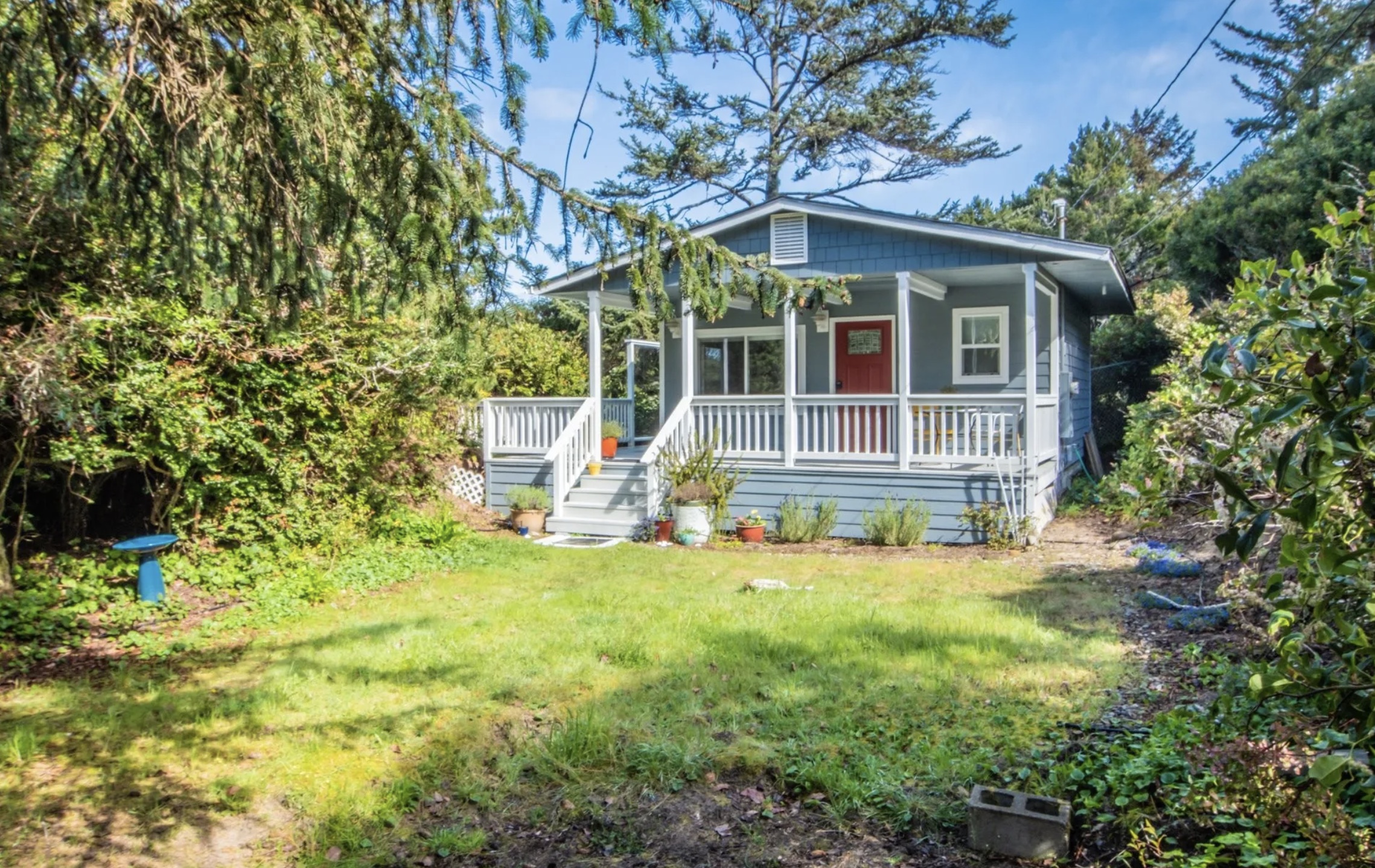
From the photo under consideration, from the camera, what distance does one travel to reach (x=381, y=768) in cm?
395

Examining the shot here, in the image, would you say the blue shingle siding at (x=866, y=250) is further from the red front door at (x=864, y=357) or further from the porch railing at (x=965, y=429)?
the red front door at (x=864, y=357)

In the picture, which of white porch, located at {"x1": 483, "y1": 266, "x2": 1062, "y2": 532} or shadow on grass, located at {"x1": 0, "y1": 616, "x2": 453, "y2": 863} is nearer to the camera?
shadow on grass, located at {"x1": 0, "y1": 616, "x2": 453, "y2": 863}

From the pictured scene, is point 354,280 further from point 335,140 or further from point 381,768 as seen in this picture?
point 381,768

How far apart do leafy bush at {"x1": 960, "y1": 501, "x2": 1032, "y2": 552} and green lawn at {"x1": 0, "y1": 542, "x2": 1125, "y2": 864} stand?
2.61 meters

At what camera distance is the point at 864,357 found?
44.7 feet

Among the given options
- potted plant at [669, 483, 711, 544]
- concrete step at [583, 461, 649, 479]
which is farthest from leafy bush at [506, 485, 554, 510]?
potted plant at [669, 483, 711, 544]

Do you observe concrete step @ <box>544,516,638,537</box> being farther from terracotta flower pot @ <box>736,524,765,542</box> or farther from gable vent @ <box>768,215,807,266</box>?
gable vent @ <box>768,215,807,266</box>

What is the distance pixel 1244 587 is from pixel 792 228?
327 inches

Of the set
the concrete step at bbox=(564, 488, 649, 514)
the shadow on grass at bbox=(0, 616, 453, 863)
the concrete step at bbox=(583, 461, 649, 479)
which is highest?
the concrete step at bbox=(583, 461, 649, 479)

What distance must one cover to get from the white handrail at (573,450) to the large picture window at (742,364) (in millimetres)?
→ 2577

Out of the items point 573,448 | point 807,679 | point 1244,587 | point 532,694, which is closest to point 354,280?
point 532,694

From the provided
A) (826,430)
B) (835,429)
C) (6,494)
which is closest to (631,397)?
(826,430)

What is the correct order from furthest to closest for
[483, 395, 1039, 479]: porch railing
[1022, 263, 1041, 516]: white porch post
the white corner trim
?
the white corner trim
[483, 395, 1039, 479]: porch railing
[1022, 263, 1041, 516]: white porch post

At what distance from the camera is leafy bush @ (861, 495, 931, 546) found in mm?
10141
